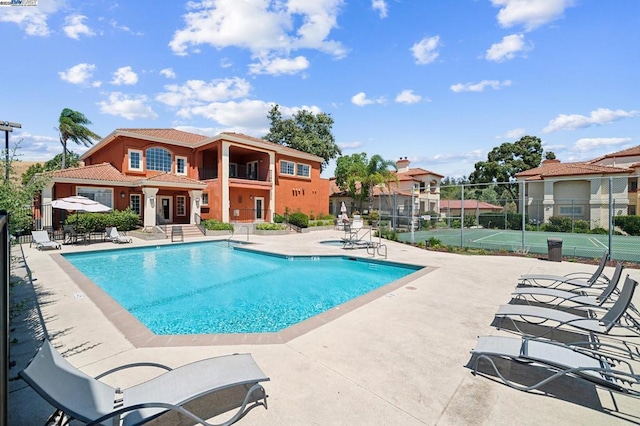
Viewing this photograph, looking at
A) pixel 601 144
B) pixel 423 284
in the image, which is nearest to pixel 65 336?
pixel 423 284

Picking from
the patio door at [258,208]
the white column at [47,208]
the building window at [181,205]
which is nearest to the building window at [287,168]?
the patio door at [258,208]

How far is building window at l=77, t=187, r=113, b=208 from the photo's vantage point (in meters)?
20.4

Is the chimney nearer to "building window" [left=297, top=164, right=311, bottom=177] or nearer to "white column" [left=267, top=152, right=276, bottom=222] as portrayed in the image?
"building window" [left=297, top=164, right=311, bottom=177]

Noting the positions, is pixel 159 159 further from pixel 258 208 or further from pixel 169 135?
pixel 258 208

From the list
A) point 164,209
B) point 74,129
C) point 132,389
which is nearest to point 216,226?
point 164,209

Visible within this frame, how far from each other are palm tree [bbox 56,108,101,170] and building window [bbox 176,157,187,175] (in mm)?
14327

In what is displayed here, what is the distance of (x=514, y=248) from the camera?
14203 mm

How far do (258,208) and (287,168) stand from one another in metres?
4.94

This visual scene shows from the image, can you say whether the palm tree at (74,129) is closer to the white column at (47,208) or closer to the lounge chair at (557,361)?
the white column at (47,208)


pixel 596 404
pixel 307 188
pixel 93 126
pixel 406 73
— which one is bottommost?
pixel 596 404

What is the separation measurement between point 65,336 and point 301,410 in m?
4.09

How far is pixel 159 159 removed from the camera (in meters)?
24.4

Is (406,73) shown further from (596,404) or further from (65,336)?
(65,336)

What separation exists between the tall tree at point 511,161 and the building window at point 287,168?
115ft
